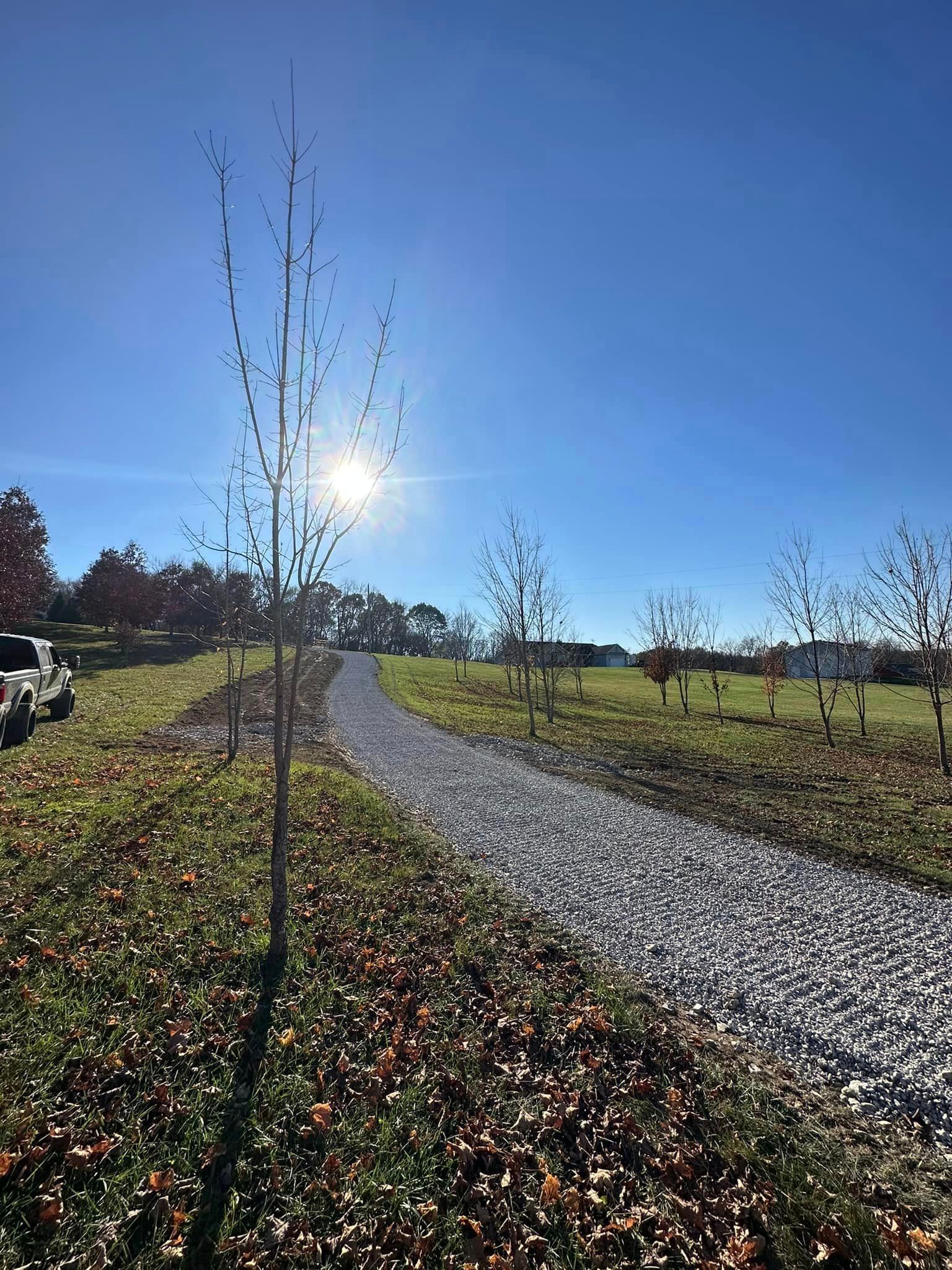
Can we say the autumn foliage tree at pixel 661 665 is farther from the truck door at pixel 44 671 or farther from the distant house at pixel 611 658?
the distant house at pixel 611 658

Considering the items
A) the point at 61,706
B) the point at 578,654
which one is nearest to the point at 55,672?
the point at 61,706

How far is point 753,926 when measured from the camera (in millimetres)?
5473

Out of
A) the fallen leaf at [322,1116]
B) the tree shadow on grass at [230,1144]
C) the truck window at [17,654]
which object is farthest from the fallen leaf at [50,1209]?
the truck window at [17,654]

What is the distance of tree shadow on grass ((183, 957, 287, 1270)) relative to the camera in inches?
90.1

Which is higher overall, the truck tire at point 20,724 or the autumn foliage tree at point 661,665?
the truck tire at point 20,724

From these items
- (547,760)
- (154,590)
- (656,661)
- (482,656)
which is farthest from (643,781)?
(482,656)

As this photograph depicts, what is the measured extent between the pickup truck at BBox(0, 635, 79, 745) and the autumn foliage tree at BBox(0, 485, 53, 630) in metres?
11.1

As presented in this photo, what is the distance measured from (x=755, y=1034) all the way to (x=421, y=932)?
2864mm

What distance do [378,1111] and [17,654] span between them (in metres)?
12.6

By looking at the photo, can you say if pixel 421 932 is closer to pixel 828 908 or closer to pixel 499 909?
pixel 499 909

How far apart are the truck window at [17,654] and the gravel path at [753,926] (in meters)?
8.40

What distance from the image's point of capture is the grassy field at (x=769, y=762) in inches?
335

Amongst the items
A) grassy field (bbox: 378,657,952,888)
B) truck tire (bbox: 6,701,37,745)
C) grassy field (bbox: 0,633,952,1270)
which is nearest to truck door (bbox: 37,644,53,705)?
truck tire (bbox: 6,701,37,745)

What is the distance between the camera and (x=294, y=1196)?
8.36ft
